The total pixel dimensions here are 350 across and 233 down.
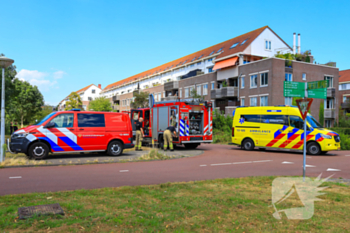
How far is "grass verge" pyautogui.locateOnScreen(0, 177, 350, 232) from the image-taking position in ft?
13.9

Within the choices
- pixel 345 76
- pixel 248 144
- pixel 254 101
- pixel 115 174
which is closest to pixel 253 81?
pixel 254 101

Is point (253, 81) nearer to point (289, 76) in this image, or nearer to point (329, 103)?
point (289, 76)

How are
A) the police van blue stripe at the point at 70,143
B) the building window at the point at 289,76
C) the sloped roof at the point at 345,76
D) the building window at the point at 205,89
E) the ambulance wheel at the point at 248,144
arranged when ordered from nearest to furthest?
the police van blue stripe at the point at 70,143 → the ambulance wheel at the point at 248,144 → the building window at the point at 289,76 → the building window at the point at 205,89 → the sloped roof at the point at 345,76

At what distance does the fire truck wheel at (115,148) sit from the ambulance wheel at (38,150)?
2709 mm

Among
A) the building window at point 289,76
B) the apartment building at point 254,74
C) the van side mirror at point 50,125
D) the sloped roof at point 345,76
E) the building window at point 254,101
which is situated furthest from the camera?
the sloped roof at point 345,76

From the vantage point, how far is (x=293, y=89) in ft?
23.6

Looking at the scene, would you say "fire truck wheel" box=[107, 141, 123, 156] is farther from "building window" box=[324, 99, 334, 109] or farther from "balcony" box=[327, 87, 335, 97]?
"building window" box=[324, 99, 334, 109]

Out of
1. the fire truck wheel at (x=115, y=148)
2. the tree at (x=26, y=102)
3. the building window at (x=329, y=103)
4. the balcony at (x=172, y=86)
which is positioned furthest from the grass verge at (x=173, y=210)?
the tree at (x=26, y=102)

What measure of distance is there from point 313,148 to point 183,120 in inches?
280

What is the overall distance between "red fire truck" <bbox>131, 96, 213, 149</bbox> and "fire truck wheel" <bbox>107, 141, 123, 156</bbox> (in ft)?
9.37

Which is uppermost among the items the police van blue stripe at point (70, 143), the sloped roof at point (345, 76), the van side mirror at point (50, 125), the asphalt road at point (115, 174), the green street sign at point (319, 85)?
the sloped roof at point (345, 76)

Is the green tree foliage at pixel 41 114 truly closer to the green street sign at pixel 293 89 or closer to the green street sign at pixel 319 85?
the green street sign at pixel 293 89

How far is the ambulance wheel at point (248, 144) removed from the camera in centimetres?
1806

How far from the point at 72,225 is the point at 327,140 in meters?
14.7
